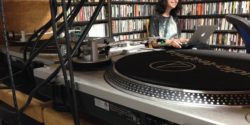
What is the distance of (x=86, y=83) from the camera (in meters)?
0.53

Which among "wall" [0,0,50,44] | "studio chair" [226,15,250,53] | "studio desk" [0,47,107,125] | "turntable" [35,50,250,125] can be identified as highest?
"wall" [0,0,50,44]

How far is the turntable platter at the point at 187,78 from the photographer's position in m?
0.39

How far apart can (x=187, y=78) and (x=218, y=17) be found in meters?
3.57

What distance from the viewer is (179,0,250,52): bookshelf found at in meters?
3.53

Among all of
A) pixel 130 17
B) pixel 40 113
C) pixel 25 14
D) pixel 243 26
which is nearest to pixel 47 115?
pixel 40 113

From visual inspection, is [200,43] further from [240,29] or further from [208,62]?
[208,62]

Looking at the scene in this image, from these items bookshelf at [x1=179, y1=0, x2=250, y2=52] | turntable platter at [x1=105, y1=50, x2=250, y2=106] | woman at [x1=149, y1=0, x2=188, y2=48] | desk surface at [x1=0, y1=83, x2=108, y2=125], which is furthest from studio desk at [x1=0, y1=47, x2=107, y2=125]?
bookshelf at [x1=179, y1=0, x2=250, y2=52]

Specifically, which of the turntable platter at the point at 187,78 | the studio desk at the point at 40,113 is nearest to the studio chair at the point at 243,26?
the turntable platter at the point at 187,78

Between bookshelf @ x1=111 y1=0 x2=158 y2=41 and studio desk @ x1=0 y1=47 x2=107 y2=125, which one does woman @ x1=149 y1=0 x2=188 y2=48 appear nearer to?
bookshelf @ x1=111 y1=0 x2=158 y2=41

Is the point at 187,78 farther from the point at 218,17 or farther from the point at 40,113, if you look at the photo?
the point at 218,17

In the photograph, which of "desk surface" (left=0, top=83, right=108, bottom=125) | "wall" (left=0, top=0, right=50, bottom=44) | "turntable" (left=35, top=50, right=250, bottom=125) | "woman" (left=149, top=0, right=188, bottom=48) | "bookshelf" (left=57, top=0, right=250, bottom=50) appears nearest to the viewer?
"turntable" (left=35, top=50, right=250, bottom=125)

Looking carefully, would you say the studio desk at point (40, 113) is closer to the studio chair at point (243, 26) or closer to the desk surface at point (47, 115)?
the desk surface at point (47, 115)

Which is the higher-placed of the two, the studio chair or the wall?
the wall

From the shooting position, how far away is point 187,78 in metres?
0.45
